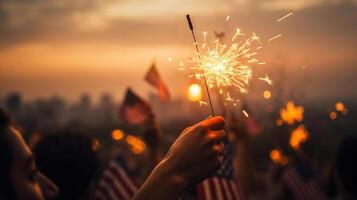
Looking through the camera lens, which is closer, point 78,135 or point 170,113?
point 78,135

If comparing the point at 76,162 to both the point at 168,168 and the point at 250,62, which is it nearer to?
the point at 250,62

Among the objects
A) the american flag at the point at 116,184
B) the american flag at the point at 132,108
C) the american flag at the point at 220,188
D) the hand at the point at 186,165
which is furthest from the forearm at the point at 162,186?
the american flag at the point at 132,108

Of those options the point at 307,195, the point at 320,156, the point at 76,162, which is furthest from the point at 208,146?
the point at 320,156

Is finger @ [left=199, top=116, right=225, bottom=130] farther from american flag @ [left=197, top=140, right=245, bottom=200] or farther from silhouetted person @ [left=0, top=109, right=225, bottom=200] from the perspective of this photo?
american flag @ [left=197, top=140, right=245, bottom=200]

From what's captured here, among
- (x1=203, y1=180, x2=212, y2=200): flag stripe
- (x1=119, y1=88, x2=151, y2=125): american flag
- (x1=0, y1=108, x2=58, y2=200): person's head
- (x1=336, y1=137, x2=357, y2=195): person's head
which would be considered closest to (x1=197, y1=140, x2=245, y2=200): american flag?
(x1=203, y1=180, x2=212, y2=200): flag stripe

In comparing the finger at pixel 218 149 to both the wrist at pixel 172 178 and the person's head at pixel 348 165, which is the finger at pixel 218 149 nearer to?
the wrist at pixel 172 178

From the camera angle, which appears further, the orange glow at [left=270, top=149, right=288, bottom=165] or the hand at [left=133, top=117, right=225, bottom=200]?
the orange glow at [left=270, top=149, right=288, bottom=165]
